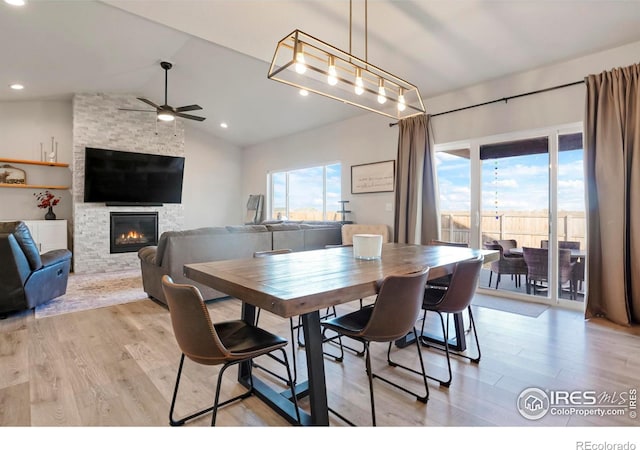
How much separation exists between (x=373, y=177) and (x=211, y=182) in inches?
176

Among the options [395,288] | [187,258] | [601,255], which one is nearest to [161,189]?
[187,258]

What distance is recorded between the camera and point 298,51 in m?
1.99

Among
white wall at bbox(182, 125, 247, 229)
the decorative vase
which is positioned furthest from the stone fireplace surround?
white wall at bbox(182, 125, 247, 229)

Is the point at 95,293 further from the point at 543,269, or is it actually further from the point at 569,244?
the point at 569,244

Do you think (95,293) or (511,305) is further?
(95,293)

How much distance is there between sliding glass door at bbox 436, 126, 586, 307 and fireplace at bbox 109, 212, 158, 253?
5.66m

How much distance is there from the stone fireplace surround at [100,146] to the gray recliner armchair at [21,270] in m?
2.58

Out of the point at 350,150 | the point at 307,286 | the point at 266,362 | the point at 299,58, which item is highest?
the point at 350,150

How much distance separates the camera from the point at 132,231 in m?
6.54

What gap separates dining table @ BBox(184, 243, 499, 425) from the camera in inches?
53.3

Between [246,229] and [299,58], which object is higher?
[299,58]

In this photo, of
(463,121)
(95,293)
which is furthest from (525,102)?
(95,293)
